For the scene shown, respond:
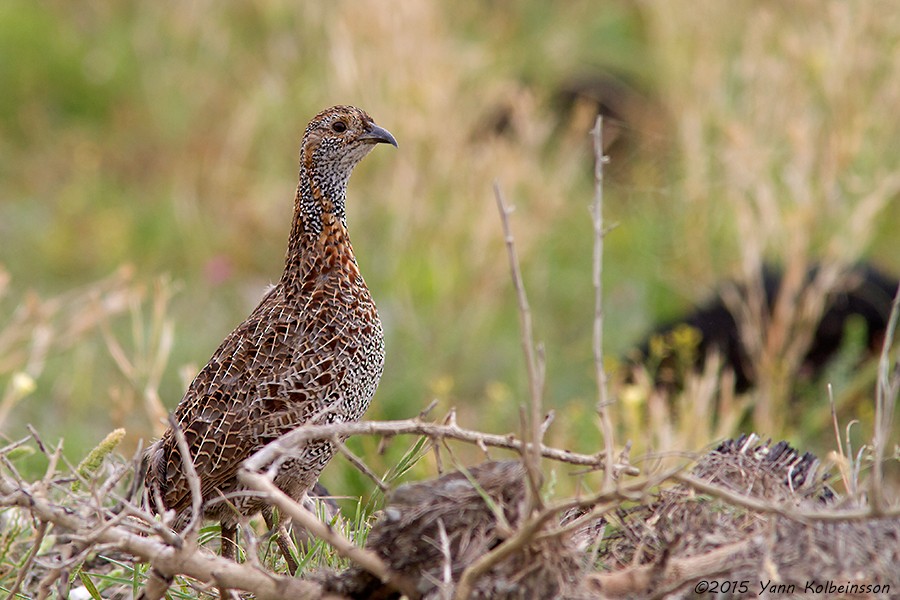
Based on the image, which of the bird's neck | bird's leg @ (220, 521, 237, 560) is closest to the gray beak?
the bird's neck

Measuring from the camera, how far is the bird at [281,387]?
3139 millimetres

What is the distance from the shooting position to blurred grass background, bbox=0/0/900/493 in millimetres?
6031

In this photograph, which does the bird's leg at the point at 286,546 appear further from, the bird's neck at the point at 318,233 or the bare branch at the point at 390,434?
the bird's neck at the point at 318,233

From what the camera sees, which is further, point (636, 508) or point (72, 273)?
point (72, 273)

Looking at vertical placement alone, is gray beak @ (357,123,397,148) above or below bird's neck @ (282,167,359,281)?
above

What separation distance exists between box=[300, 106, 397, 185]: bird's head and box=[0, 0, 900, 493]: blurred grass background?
105 cm

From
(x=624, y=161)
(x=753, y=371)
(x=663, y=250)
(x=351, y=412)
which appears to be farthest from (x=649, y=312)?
(x=351, y=412)

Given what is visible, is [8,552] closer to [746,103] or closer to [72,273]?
[72,273]

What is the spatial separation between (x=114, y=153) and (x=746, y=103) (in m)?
4.20

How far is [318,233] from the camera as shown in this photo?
3.44 m

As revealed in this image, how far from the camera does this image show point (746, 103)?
23.7ft

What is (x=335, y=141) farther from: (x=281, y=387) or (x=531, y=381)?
(x=531, y=381)

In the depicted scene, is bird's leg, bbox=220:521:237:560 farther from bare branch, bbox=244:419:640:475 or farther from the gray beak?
the gray beak

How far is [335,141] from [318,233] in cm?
26
